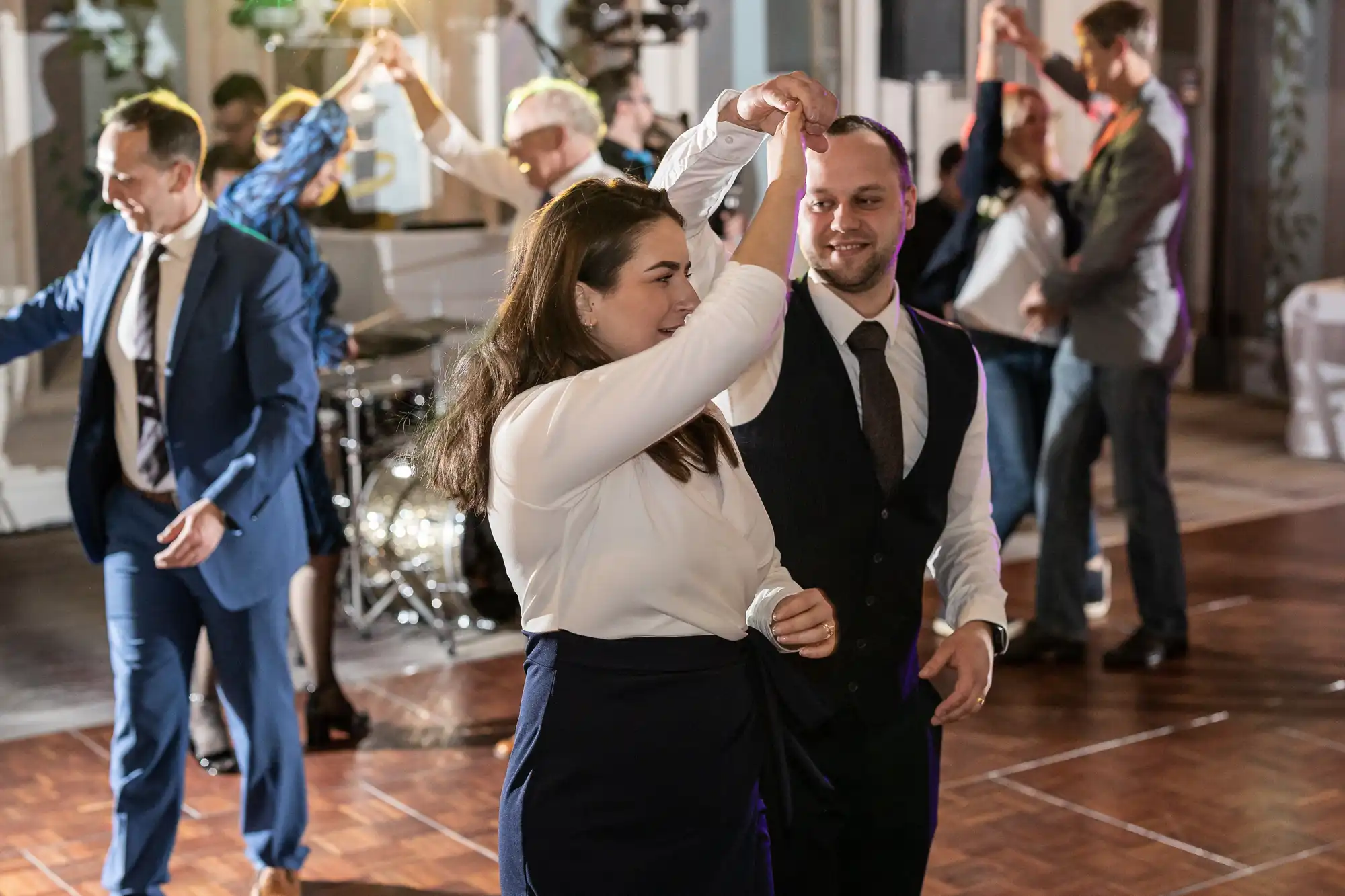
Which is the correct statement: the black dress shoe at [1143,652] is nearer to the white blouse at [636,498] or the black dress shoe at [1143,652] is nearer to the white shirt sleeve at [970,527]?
the white shirt sleeve at [970,527]

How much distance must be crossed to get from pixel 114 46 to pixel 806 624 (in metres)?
6.09

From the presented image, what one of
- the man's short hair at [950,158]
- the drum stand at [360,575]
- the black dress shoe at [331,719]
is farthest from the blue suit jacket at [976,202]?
the black dress shoe at [331,719]

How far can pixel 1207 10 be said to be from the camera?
977cm

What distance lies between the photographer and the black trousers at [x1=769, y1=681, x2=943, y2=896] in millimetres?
2324

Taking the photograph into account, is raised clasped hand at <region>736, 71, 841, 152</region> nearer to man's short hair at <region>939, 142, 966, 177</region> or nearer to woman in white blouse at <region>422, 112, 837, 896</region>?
woman in white blouse at <region>422, 112, 837, 896</region>

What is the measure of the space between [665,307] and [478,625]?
366cm

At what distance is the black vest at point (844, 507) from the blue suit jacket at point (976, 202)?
2915mm

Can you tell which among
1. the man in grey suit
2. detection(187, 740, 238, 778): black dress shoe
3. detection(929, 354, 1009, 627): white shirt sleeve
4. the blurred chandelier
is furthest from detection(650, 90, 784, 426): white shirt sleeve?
the blurred chandelier

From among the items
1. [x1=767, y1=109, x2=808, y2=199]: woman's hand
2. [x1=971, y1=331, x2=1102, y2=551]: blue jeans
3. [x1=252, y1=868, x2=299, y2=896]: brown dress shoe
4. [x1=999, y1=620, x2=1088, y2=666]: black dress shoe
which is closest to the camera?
[x1=767, y1=109, x2=808, y2=199]: woman's hand

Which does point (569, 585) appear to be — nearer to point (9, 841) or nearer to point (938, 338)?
point (938, 338)

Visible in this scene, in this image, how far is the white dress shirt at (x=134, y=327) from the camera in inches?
130

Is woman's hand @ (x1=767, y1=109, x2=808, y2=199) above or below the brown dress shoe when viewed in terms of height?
above

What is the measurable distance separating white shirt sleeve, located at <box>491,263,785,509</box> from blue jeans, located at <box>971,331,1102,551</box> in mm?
3698

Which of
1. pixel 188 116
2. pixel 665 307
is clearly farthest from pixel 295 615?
pixel 665 307
